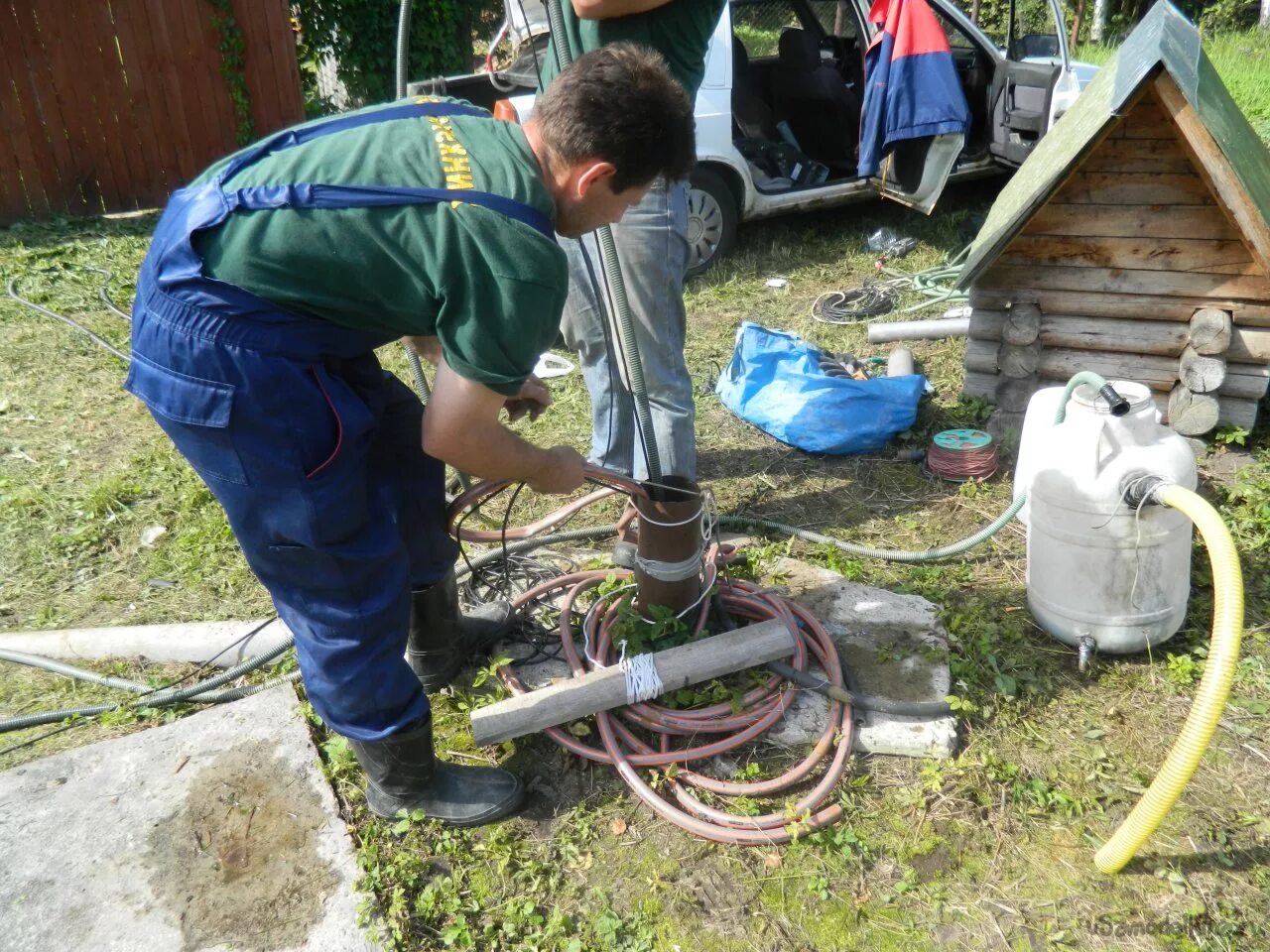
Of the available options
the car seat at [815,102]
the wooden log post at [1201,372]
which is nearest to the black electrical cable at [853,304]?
the car seat at [815,102]

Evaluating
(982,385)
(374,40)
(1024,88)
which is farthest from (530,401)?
(374,40)

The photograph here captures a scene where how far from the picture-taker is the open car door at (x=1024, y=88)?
5961 mm

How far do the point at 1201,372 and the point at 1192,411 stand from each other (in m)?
0.17

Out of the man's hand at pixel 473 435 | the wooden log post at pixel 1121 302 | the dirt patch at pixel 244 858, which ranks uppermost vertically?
the man's hand at pixel 473 435

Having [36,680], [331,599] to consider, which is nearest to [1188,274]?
[331,599]

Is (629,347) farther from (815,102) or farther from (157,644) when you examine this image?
(815,102)

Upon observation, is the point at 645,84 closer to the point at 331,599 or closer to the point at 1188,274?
the point at 331,599

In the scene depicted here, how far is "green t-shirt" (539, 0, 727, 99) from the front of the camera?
9.33 feet

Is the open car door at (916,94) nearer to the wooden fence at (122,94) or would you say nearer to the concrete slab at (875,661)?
the concrete slab at (875,661)

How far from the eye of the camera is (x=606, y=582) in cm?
305

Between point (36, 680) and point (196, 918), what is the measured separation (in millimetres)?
1253

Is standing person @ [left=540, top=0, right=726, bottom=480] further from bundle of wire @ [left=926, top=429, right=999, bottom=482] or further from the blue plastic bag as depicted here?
bundle of wire @ [left=926, top=429, right=999, bottom=482]

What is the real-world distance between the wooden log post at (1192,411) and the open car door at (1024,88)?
2898 mm

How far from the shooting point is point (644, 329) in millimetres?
3123
